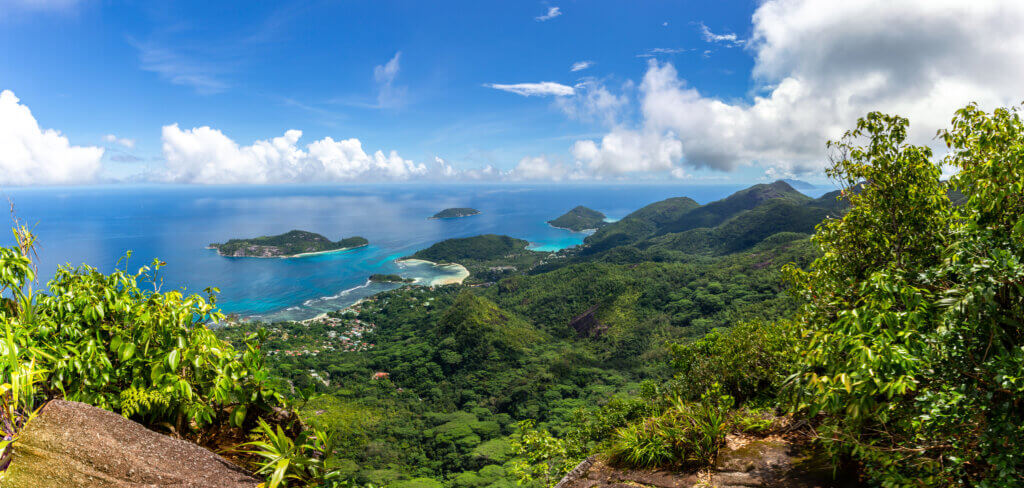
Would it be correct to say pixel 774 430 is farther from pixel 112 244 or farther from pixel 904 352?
pixel 112 244

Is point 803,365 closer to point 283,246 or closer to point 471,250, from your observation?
point 471,250

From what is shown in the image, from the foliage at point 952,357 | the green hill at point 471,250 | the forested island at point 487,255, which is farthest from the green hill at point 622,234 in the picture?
the foliage at point 952,357

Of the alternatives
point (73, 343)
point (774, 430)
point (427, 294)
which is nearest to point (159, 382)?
point (73, 343)

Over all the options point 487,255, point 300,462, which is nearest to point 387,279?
point 487,255

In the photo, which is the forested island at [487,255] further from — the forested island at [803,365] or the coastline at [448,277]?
the forested island at [803,365]

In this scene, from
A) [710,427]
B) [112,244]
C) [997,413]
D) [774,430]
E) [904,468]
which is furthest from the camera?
[112,244]
